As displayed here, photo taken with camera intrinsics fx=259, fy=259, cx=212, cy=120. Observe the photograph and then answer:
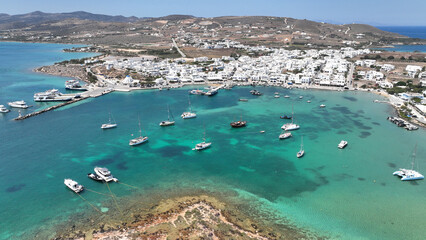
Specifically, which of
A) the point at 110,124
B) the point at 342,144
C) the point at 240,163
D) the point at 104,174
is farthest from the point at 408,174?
the point at 110,124

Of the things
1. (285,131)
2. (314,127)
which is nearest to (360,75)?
(314,127)

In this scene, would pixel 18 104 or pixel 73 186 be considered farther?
pixel 18 104

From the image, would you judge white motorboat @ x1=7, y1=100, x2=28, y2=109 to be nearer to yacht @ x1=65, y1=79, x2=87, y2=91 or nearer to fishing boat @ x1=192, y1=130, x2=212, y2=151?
yacht @ x1=65, y1=79, x2=87, y2=91

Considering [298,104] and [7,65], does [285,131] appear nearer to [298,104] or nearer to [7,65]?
[298,104]

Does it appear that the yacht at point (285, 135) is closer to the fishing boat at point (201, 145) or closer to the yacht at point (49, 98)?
the fishing boat at point (201, 145)

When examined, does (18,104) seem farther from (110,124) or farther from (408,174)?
(408,174)

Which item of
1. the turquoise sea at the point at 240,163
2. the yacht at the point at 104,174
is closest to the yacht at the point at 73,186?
the turquoise sea at the point at 240,163
